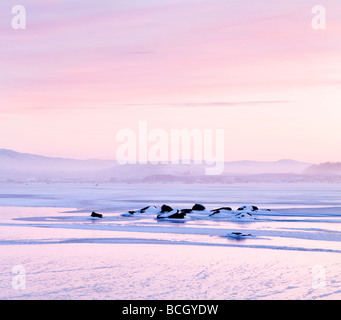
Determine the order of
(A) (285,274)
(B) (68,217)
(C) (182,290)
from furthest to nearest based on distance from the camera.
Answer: (B) (68,217)
(A) (285,274)
(C) (182,290)

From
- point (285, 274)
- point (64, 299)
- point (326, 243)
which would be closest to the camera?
point (64, 299)

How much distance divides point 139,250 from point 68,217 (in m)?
12.2

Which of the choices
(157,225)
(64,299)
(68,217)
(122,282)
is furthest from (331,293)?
(68,217)

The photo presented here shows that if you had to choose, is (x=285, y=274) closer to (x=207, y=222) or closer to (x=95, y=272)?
(x=95, y=272)

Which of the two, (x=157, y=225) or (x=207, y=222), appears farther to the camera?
(x=207, y=222)

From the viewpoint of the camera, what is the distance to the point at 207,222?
2412 cm

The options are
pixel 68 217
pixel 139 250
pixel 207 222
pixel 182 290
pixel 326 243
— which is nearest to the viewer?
pixel 182 290

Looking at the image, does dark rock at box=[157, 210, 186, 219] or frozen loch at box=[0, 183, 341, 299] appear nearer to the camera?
frozen loch at box=[0, 183, 341, 299]

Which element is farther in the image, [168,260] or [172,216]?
[172,216]

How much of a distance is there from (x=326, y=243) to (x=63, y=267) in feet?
27.7

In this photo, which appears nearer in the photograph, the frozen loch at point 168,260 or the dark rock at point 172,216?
the frozen loch at point 168,260
